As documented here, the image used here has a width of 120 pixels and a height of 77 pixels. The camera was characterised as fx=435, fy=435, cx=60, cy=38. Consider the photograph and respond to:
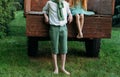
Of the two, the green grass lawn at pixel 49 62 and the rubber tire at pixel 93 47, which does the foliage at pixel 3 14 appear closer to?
the green grass lawn at pixel 49 62

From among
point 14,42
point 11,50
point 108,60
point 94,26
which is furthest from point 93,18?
point 14,42

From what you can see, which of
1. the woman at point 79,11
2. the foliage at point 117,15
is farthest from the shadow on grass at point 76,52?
the foliage at point 117,15

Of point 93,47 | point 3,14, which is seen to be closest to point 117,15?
point 3,14

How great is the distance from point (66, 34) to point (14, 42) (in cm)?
464

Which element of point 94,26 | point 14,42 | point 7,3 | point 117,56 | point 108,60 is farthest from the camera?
point 7,3

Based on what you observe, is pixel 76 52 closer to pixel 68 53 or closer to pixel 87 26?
pixel 68 53

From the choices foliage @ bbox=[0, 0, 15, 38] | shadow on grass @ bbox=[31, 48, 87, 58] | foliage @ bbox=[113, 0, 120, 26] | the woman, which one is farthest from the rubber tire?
foliage @ bbox=[113, 0, 120, 26]

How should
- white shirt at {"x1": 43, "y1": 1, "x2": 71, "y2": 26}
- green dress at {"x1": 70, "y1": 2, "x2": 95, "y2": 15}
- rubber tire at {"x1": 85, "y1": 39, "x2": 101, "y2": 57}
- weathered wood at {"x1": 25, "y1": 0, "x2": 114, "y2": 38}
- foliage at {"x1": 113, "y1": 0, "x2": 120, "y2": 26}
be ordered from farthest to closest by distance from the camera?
foliage at {"x1": 113, "y1": 0, "x2": 120, "y2": 26} < rubber tire at {"x1": 85, "y1": 39, "x2": 101, "y2": 57} < green dress at {"x1": 70, "y1": 2, "x2": 95, "y2": 15} < weathered wood at {"x1": 25, "y1": 0, "x2": 114, "y2": 38} < white shirt at {"x1": 43, "y1": 1, "x2": 71, "y2": 26}

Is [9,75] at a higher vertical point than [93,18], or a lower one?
lower

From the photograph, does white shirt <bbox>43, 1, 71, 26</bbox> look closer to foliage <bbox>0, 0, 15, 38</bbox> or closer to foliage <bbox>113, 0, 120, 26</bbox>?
foliage <bbox>0, 0, 15, 38</bbox>

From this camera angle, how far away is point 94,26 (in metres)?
8.98

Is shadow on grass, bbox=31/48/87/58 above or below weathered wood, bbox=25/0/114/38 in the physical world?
below

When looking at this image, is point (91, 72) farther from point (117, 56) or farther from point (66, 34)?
point (117, 56)

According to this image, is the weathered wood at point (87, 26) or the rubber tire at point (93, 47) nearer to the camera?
the weathered wood at point (87, 26)
